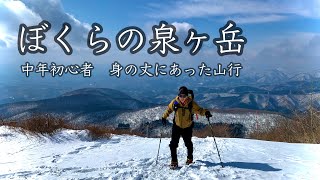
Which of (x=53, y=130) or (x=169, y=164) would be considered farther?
(x=53, y=130)

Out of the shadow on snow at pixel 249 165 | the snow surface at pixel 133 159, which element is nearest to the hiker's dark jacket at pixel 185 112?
the snow surface at pixel 133 159

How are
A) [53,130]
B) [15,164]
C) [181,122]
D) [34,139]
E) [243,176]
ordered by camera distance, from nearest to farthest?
[243,176] → [181,122] → [15,164] → [34,139] → [53,130]

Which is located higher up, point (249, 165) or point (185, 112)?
point (185, 112)

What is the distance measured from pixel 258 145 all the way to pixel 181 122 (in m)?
4.94

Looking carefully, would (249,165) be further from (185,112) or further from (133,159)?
(133,159)

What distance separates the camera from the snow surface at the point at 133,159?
8258 mm

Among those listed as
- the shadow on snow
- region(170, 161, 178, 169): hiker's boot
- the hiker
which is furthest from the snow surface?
the hiker

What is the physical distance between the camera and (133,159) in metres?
10.2

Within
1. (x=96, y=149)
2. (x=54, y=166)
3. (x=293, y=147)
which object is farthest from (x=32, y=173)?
(x=293, y=147)

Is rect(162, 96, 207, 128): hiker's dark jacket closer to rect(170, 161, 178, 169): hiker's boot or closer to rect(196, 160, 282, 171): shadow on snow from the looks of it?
rect(170, 161, 178, 169): hiker's boot

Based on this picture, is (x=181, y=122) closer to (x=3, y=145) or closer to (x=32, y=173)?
(x=32, y=173)

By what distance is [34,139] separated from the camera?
13344mm

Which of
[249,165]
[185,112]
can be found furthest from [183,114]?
[249,165]

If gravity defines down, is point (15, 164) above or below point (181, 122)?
below
